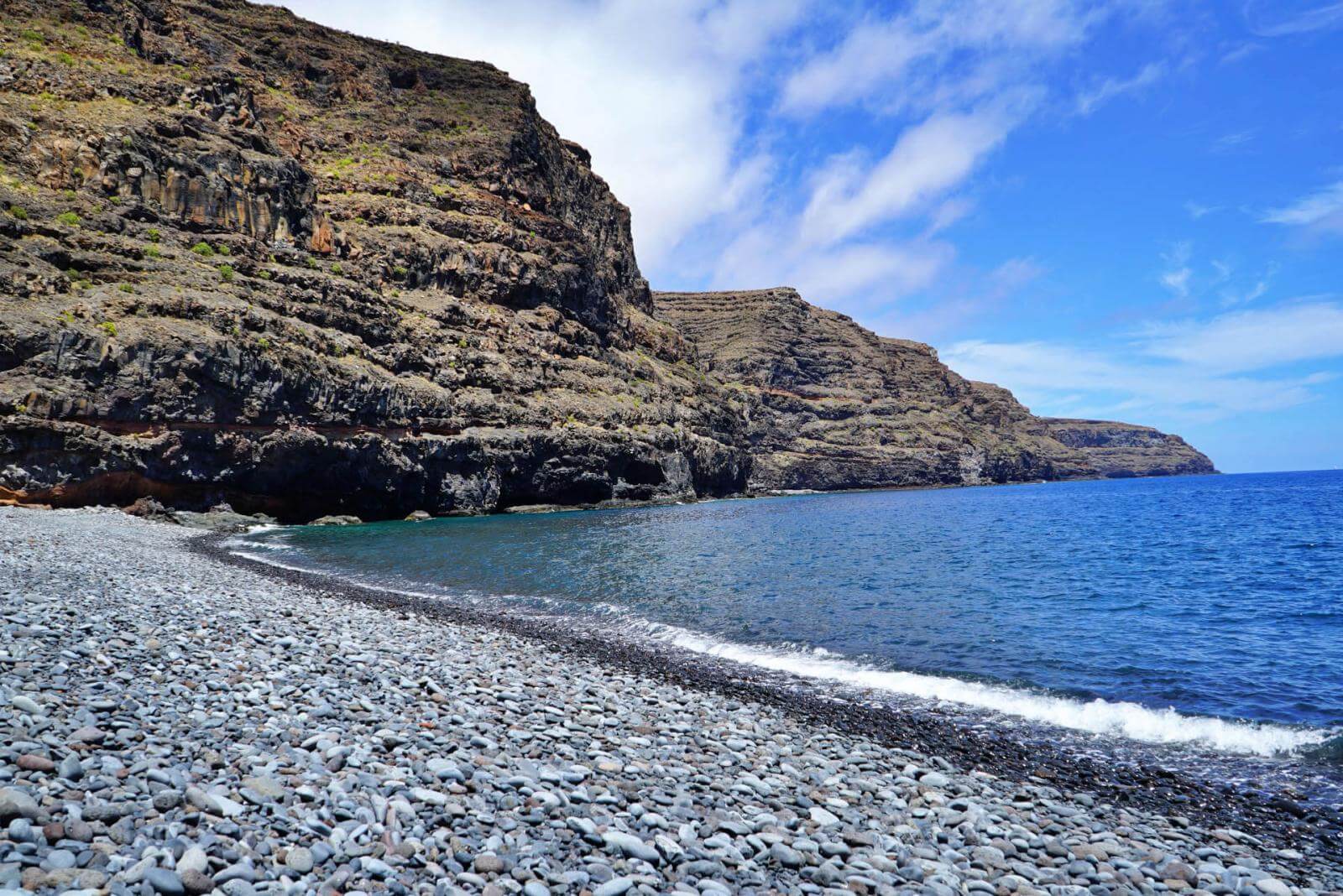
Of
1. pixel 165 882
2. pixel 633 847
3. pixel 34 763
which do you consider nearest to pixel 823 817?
pixel 633 847

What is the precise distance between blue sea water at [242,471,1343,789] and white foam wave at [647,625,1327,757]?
0.14ft

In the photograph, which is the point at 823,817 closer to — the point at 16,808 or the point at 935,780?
the point at 935,780

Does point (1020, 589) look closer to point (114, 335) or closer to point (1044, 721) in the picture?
point (1044, 721)

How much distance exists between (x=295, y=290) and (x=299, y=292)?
36 centimetres

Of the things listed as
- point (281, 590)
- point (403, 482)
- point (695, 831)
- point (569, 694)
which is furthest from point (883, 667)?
point (403, 482)

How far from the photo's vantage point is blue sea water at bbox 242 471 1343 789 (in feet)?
40.9

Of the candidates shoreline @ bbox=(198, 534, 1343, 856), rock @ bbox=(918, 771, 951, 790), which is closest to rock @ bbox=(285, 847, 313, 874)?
rock @ bbox=(918, 771, 951, 790)

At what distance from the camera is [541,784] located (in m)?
6.72

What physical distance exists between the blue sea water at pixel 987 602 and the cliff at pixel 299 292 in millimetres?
12025

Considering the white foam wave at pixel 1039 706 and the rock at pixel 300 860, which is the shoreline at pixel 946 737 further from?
the rock at pixel 300 860

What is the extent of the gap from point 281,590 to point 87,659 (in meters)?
12.8

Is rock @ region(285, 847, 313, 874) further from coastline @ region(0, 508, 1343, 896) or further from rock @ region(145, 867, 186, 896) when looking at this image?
rock @ region(145, 867, 186, 896)

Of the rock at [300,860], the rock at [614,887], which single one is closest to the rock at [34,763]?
the rock at [300,860]

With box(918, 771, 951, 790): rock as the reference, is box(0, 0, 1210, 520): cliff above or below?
above
